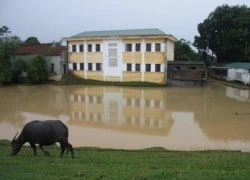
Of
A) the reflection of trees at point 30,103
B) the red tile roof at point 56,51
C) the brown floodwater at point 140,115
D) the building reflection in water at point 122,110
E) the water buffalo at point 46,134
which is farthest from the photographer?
the red tile roof at point 56,51

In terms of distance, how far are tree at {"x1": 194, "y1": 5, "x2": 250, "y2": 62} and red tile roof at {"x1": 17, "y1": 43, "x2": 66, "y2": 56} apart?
2206 centimetres

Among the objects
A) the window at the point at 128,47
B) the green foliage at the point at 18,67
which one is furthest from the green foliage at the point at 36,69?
the window at the point at 128,47

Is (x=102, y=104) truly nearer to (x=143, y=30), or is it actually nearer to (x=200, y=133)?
(x=200, y=133)

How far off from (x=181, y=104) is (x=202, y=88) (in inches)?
441

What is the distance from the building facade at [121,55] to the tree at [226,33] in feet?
29.6

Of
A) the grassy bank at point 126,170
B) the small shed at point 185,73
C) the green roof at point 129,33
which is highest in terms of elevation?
the green roof at point 129,33

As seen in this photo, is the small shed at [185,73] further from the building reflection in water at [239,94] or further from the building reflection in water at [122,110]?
the building reflection in water at [122,110]

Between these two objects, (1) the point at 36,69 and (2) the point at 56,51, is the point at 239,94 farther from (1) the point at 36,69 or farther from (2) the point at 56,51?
(2) the point at 56,51

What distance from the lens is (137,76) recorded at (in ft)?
131

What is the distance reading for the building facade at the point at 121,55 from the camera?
39.0 metres

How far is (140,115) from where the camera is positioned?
859 inches

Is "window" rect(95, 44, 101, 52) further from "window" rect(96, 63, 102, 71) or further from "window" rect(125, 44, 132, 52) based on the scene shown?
"window" rect(125, 44, 132, 52)

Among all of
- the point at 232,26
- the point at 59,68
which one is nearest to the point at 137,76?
the point at 59,68

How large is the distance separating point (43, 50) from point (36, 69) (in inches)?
205
